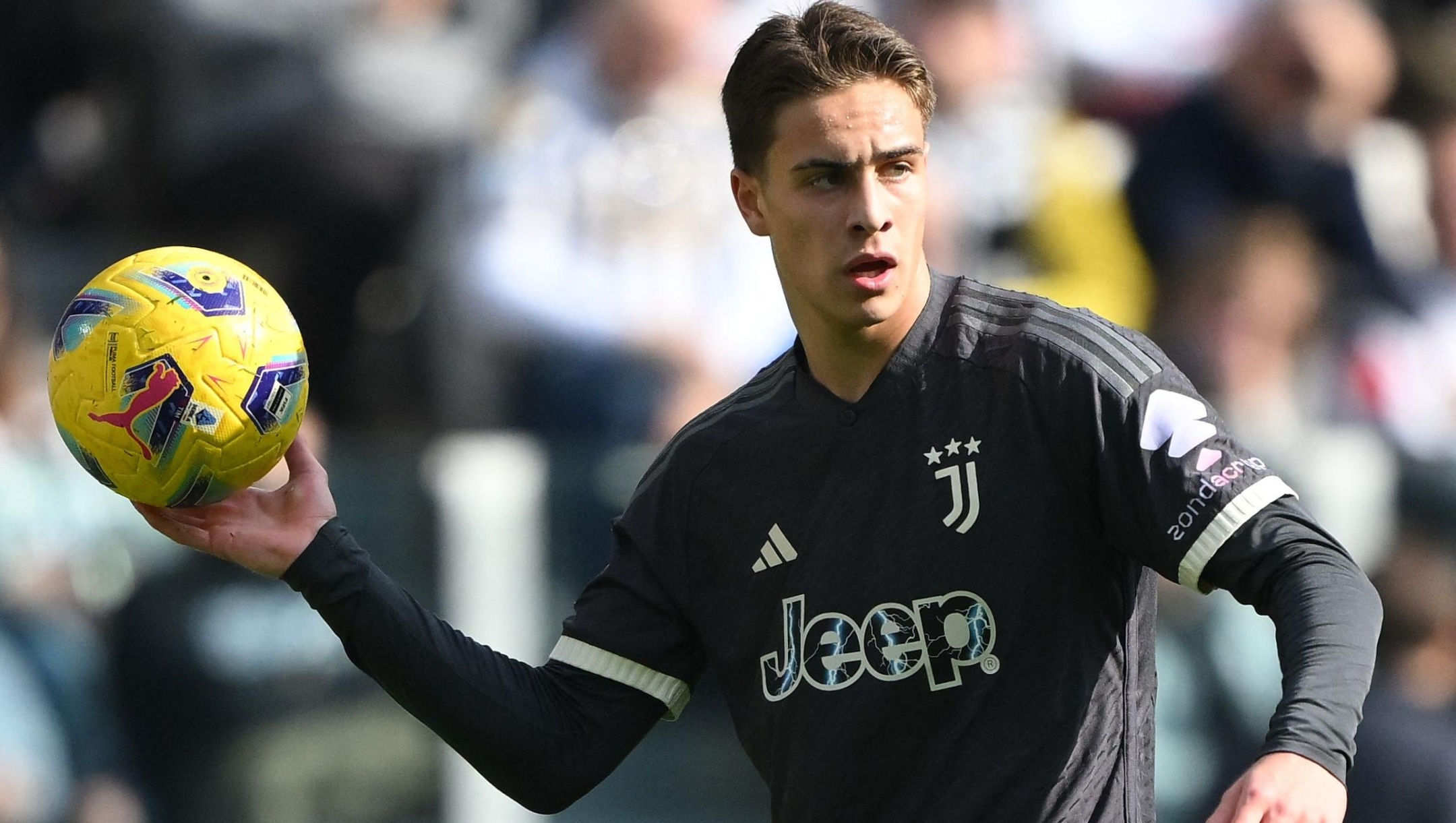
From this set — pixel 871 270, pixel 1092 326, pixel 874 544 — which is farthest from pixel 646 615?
pixel 1092 326

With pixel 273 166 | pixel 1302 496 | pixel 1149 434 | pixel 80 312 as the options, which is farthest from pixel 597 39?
pixel 1149 434

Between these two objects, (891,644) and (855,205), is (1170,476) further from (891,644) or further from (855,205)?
Answer: (855,205)

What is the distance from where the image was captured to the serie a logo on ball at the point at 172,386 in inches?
145

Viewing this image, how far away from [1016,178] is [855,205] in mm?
4422

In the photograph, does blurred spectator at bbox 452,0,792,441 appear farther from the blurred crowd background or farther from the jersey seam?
the jersey seam

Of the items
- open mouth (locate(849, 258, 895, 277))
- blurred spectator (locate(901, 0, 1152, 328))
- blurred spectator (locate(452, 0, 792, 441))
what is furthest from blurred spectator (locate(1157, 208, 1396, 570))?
open mouth (locate(849, 258, 895, 277))

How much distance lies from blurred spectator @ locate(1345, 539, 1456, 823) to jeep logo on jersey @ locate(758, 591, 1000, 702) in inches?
161

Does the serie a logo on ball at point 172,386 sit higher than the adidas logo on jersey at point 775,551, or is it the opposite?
the adidas logo on jersey at point 775,551

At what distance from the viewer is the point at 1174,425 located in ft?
11.1

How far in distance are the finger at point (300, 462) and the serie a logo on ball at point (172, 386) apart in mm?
30

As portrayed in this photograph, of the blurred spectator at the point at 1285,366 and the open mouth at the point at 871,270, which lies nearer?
the open mouth at the point at 871,270

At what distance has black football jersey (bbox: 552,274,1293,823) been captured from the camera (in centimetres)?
342

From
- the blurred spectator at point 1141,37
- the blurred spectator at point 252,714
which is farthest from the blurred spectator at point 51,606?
the blurred spectator at point 1141,37

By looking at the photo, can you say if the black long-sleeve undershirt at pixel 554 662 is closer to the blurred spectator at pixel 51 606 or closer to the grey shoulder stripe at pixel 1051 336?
the grey shoulder stripe at pixel 1051 336
